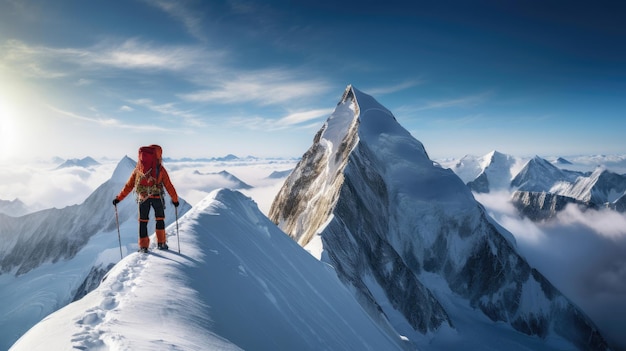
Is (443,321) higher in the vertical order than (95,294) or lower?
lower

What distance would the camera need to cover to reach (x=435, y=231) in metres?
68.2

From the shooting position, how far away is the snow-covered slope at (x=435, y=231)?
5931 cm

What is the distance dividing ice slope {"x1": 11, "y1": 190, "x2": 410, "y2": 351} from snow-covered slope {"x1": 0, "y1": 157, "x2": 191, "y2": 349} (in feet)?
335

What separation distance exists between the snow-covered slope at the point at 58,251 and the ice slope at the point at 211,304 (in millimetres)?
102255

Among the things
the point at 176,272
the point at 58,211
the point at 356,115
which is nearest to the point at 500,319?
the point at 356,115

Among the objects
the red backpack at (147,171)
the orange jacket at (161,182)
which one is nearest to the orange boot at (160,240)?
the orange jacket at (161,182)

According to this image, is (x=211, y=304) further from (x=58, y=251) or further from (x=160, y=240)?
(x=58, y=251)

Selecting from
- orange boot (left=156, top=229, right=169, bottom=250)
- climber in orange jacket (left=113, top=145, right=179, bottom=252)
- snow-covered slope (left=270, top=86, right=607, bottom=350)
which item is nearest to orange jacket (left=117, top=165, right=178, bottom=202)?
climber in orange jacket (left=113, top=145, right=179, bottom=252)

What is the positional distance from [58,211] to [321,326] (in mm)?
185059

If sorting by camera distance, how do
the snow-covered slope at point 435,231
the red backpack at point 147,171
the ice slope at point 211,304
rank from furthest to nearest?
the snow-covered slope at point 435,231 → the red backpack at point 147,171 → the ice slope at point 211,304

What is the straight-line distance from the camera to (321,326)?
13.1 m

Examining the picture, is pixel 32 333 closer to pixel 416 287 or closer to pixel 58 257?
pixel 416 287

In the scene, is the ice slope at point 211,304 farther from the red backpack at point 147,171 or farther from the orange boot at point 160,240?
the red backpack at point 147,171

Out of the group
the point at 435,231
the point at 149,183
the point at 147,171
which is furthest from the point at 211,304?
the point at 435,231
